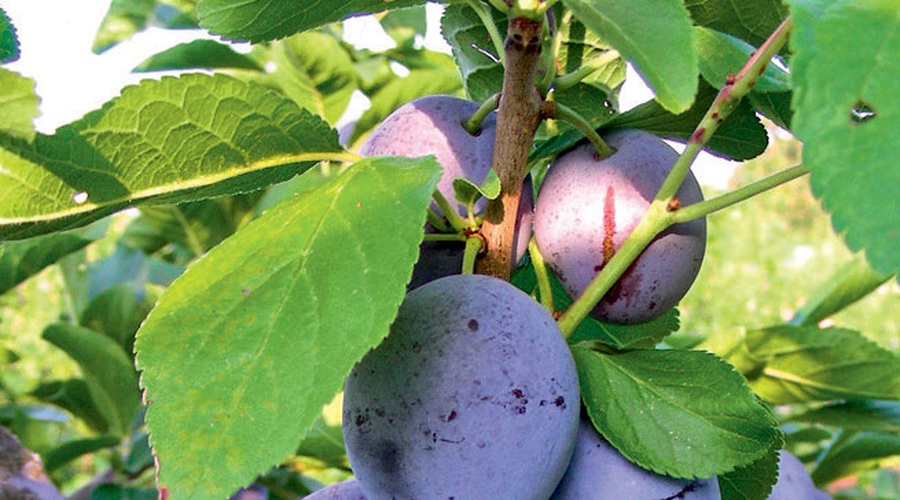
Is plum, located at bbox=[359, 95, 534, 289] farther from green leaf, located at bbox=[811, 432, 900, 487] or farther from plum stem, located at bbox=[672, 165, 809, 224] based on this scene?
green leaf, located at bbox=[811, 432, 900, 487]

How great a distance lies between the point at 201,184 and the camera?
0.59 m

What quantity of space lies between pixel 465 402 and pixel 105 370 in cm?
95

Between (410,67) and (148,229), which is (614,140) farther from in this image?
(148,229)

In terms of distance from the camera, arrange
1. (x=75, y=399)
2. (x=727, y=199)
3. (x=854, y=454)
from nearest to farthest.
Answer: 1. (x=727, y=199)
2. (x=854, y=454)
3. (x=75, y=399)

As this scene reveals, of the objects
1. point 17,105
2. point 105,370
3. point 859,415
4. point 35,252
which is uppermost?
point 17,105

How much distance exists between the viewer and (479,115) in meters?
0.67

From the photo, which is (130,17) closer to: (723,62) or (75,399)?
(75,399)

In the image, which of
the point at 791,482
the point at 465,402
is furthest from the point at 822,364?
the point at 465,402

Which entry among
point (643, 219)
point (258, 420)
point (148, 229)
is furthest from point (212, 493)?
point (148, 229)

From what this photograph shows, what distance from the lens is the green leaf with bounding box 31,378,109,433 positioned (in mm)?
1442

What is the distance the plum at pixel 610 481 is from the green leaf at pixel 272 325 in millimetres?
197

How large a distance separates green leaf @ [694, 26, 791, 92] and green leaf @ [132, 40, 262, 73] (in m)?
0.99

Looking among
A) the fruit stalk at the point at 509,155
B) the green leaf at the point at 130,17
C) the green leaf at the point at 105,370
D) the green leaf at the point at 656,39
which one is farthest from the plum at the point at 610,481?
the green leaf at the point at 130,17

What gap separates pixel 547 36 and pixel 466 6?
9 centimetres
